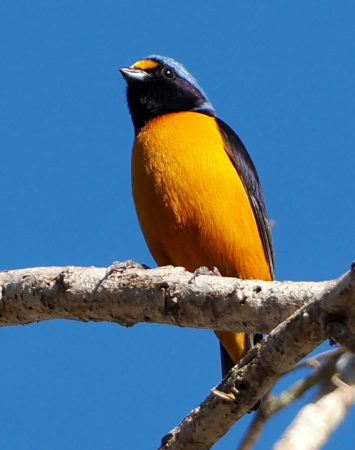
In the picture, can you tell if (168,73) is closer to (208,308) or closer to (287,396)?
(208,308)

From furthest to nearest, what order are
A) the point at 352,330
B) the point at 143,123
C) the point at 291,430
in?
the point at 143,123, the point at 291,430, the point at 352,330

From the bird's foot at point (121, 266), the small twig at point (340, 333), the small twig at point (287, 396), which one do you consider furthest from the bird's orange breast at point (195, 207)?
the small twig at point (340, 333)

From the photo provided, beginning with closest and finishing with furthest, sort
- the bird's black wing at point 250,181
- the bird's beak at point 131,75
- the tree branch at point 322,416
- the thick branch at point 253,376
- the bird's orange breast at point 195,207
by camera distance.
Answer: the thick branch at point 253,376 → the tree branch at point 322,416 → the bird's orange breast at point 195,207 → the bird's black wing at point 250,181 → the bird's beak at point 131,75

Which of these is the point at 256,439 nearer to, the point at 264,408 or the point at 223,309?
the point at 264,408

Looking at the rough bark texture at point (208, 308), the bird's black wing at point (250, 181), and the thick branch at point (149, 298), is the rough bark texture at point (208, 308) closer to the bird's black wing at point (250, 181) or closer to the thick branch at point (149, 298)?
the thick branch at point (149, 298)

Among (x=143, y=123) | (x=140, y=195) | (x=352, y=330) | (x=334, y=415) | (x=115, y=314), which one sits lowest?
(x=334, y=415)

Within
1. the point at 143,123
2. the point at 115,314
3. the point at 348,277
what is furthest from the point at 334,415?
the point at 143,123

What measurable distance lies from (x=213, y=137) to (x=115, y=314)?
100.0 inches

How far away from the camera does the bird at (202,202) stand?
662cm

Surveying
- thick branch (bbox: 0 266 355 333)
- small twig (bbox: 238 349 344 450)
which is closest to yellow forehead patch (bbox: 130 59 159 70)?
thick branch (bbox: 0 266 355 333)

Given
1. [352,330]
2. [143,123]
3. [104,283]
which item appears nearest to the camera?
[352,330]

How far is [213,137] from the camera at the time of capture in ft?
23.4

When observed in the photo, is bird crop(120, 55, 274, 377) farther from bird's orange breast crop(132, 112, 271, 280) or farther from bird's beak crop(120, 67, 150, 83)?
bird's beak crop(120, 67, 150, 83)

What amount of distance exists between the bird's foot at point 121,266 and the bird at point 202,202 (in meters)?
1.08
